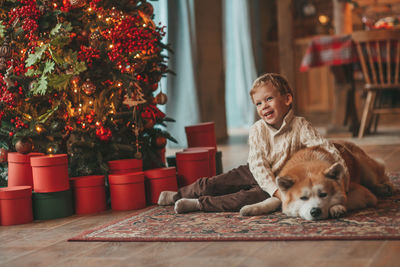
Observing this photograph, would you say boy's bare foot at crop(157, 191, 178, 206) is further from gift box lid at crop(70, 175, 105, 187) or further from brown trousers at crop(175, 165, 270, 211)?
gift box lid at crop(70, 175, 105, 187)

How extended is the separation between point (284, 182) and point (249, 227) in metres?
0.21

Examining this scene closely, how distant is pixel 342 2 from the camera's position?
20.6ft

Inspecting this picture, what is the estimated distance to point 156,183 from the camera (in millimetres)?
2686

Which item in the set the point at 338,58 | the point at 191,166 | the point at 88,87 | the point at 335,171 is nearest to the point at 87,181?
the point at 88,87

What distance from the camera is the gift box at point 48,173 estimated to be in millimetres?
2457

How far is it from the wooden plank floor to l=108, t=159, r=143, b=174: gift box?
1.83 feet

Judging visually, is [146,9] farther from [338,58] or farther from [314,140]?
[338,58]

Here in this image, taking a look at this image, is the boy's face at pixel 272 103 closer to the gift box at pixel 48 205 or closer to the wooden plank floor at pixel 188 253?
the wooden plank floor at pixel 188 253

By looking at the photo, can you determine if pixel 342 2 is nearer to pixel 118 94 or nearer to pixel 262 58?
pixel 262 58

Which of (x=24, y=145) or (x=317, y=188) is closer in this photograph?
(x=317, y=188)

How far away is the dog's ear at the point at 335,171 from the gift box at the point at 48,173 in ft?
3.88

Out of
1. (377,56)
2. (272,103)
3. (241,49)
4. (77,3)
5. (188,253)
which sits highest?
(241,49)

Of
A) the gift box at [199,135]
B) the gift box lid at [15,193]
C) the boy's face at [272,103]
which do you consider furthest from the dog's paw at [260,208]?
the gift box at [199,135]

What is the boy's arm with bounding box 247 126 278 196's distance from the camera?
2.28 metres
